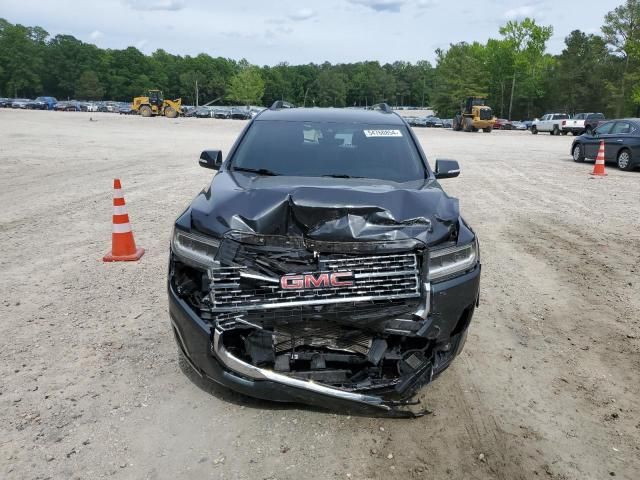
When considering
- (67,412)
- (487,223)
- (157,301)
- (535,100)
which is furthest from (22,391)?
(535,100)

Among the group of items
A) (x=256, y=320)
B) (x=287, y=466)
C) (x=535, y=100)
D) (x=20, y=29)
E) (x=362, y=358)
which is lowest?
(x=287, y=466)

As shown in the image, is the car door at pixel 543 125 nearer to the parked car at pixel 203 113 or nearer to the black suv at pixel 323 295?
the parked car at pixel 203 113

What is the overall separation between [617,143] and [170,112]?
48836mm

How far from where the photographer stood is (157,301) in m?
5.02

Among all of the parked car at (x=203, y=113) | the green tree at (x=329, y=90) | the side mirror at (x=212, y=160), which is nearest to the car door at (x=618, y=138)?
the side mirror at (x=212, y=160)

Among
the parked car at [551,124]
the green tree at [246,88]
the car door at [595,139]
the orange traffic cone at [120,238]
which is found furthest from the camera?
the green tree at [246,88]

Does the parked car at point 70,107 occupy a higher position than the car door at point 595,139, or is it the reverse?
the parked car at point 70,107

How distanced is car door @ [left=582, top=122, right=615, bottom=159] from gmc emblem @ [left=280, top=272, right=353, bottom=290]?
16.7 metres

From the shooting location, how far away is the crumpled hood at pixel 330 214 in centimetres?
301

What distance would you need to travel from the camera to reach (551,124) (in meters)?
47.2

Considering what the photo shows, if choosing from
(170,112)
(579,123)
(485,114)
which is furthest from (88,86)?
(579,123)

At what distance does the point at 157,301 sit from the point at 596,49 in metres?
80.5

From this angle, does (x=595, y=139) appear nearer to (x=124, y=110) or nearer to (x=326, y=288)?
(x=326, y=288)

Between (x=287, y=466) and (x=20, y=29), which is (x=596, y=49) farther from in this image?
(x=20, y=29)
